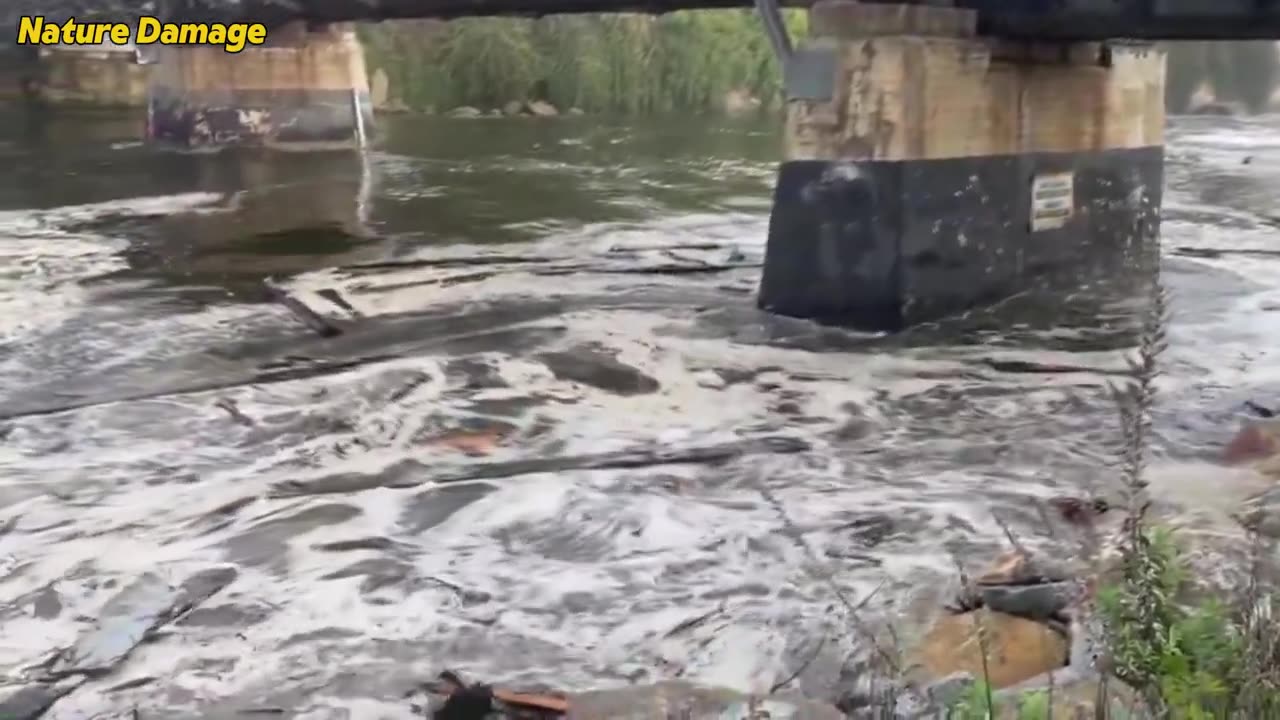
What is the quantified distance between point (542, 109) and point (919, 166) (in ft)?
108

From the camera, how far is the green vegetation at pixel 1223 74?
56688 millimetres

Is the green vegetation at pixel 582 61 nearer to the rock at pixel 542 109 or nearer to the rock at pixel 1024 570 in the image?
the rock at pixel 542 109

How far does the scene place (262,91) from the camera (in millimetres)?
34344

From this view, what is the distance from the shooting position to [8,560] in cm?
838

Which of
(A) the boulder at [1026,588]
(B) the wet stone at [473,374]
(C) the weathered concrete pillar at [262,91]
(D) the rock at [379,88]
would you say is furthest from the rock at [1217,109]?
(A) the boulder at [1026,588]

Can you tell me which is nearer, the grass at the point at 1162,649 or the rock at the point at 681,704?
the grass at the point at 1162,649

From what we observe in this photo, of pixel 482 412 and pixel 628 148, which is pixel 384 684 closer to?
pixel 482 412

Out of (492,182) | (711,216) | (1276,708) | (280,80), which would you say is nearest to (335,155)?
(280,80)

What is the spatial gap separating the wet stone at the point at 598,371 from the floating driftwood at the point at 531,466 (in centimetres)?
182

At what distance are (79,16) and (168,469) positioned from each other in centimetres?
2801

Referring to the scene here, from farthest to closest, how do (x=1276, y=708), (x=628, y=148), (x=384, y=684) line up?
(x=628, y=148) → (x=384, y=684) → (x=1276, y=708)

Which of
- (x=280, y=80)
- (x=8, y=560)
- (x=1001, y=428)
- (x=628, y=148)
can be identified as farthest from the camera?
(x=628, y=148)

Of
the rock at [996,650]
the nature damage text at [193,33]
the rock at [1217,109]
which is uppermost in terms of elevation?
the nature damage text at [193,33]

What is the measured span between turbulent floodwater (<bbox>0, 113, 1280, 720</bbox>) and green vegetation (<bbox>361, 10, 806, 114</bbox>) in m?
24.1
